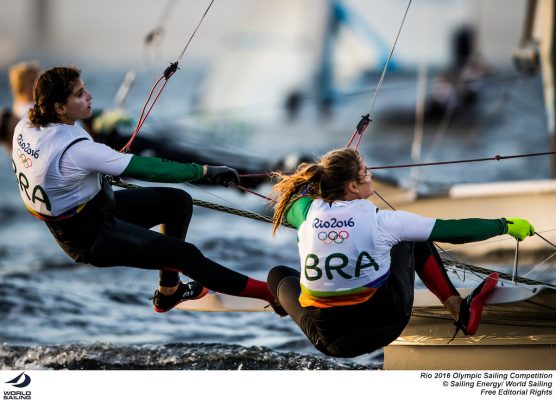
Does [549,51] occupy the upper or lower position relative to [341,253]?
upper

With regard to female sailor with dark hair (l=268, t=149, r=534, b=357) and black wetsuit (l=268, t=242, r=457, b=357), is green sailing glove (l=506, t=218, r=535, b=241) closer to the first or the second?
female sailor with dark hair (l=268, t=149, r=534, b=357)

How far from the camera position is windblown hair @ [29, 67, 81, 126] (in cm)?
349

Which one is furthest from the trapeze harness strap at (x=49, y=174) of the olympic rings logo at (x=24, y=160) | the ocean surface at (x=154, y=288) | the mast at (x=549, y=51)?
the mast at (x=549, y=51)

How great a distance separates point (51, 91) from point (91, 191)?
308 millimetres

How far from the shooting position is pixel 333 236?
3.34 meters

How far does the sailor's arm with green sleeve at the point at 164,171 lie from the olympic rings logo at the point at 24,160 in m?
0.28

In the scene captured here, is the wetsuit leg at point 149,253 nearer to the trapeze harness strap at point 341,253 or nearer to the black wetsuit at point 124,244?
the black wetsuit at point 124,244

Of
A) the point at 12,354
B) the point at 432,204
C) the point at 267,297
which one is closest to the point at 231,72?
the point at 432,204

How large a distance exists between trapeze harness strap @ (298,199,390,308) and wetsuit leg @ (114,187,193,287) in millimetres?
559

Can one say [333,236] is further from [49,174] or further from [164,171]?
[49,174]

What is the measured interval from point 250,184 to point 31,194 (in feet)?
9.32

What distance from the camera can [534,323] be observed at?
12.7 ft

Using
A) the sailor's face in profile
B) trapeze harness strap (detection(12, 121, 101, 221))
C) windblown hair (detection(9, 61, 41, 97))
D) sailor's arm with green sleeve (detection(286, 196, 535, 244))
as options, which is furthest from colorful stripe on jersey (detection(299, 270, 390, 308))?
windblown hair (detection(9, 61, 41, 97))
